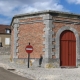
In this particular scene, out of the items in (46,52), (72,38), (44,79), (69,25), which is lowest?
(44,79)

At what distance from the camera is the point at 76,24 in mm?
18625

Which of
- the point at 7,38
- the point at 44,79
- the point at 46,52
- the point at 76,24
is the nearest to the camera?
the point at 44,79

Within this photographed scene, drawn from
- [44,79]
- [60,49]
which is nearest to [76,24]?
[60,49]

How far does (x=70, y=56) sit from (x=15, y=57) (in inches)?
199

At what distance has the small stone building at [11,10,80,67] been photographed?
1756 cm

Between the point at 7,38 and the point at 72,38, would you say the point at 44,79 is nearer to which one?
the point at 72,38

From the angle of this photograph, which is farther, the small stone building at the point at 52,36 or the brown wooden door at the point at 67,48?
the brown wooden door at the point at 67,48

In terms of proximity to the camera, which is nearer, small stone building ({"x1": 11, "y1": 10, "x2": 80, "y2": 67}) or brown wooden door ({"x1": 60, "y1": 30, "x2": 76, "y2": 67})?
small stone building ({"x1": 11, "y1": 10, "x2": 80, "y2": 67})

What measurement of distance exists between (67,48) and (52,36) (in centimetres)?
176

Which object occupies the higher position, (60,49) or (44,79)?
(60,49)

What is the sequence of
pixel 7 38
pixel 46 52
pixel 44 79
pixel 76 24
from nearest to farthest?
1. pixel 44 79
2. pixel 46 52
3. pixel 76 24
4. pixel 7 38

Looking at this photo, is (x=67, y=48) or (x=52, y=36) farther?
(x=67, y=48)

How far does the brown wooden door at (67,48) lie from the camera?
1798 cm

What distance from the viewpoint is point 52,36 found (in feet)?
57.8
